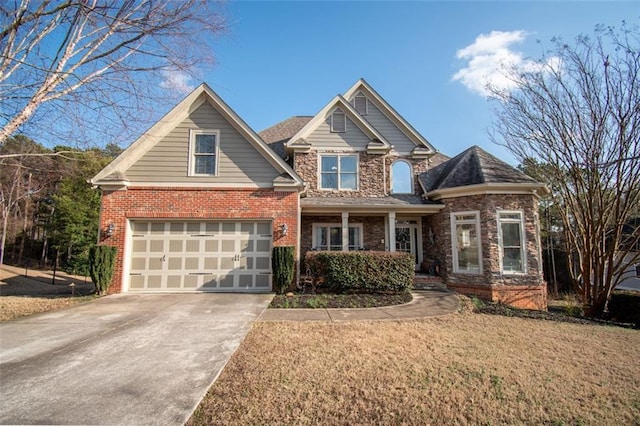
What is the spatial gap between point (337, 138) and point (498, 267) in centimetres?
801

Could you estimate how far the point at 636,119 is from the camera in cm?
925

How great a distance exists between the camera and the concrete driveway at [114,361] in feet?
9.43

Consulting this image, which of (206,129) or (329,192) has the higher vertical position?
(206,129)

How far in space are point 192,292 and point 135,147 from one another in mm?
5105

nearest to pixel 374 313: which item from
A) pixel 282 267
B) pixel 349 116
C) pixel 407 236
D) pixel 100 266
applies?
pixel 282 267

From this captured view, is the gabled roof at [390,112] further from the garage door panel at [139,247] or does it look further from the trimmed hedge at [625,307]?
the garage door panel at [139,247]

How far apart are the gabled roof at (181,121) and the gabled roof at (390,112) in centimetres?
647

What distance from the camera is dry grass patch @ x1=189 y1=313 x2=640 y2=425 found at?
2.98 metres

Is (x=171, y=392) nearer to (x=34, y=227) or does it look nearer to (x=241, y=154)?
(x=241, y=154)

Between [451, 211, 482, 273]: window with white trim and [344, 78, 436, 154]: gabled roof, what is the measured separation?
13.3 ft

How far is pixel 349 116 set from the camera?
13.1 meters

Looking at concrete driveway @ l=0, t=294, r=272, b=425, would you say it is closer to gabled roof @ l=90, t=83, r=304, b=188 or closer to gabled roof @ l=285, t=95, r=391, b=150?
gabled roof @ l=90, t=83, r=304, b=188

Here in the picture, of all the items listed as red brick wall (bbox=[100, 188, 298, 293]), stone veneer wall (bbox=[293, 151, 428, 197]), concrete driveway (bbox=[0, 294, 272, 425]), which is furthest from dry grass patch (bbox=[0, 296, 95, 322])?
stone veneer wall (bbox=[293, 151, 428, 197])

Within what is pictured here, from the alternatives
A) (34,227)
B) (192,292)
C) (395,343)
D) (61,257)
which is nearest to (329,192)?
(192,292)
